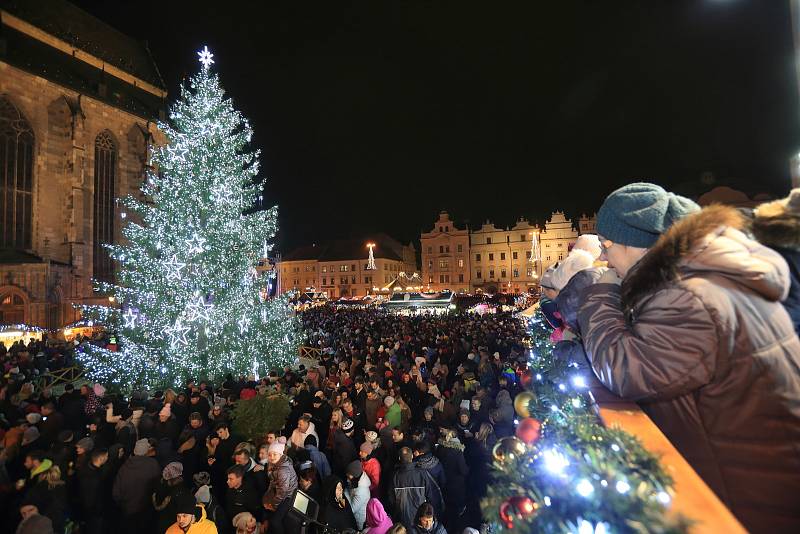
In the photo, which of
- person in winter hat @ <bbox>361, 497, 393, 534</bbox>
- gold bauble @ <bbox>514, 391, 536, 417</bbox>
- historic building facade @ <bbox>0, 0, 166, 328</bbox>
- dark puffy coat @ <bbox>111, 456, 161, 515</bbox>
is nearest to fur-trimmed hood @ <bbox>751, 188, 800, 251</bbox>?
gold bauble @ <bbox>514, 391, 536, 417</bbox>

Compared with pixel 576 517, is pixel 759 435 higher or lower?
higher

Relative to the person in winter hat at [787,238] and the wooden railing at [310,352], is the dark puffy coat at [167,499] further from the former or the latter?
the wooden railing at [310,352]

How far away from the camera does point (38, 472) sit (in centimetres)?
494

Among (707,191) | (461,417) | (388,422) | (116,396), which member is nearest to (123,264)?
(116,396)

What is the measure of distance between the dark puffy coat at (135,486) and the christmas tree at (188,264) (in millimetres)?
6751

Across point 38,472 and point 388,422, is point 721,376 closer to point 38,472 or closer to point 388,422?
point 388,422

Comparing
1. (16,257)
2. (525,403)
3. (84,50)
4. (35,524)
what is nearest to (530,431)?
(525,403)

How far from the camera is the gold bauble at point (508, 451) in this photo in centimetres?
154

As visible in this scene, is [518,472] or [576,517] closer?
[576,517]

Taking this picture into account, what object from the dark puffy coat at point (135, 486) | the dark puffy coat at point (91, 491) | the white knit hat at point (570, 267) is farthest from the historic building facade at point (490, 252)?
the white knit hat at point (570, 267)

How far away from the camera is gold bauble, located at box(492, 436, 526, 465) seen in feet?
5.07

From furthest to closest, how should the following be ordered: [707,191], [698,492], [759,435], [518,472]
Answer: [707,191], [518,472], [759,435], [698,492]

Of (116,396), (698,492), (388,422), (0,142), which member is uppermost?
(0,142)

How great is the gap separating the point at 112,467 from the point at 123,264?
8180 mm
